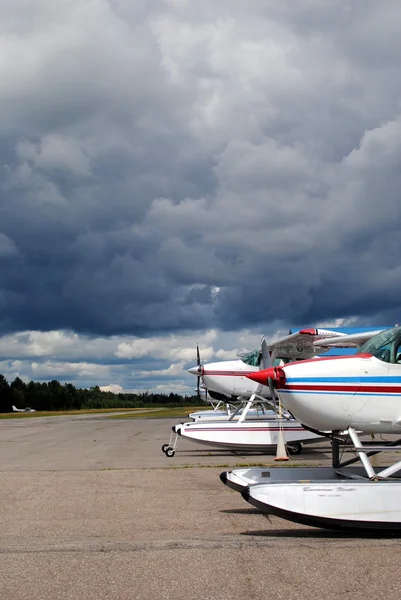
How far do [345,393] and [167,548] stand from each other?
3.21 meters

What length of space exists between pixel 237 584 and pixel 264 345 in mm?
13518

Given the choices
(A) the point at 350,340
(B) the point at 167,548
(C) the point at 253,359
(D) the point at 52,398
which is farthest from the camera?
(D) the point at 52,398

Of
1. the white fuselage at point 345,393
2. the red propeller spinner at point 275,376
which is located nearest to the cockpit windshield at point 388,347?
the white fuselage at point 345,393

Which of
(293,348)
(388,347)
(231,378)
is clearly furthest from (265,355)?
(388,347)

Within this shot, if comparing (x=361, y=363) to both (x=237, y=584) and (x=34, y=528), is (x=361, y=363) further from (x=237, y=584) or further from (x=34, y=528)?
(x=34, y=528)

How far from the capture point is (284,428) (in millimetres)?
17078

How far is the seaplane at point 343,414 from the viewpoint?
6965 mm

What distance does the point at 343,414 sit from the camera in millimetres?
7992

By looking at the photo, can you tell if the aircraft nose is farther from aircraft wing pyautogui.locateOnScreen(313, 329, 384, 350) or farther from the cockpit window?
aircraft wing pyautogui.locateOnScreen(313, 329, 384, 350)

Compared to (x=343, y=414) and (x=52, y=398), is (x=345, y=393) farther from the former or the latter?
(x=52, y=398)

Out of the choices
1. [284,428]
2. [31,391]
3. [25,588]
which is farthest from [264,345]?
[31,391]

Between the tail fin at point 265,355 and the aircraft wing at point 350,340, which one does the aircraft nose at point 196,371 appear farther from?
the aircraft wing at point 350,340

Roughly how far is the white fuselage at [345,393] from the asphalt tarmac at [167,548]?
1524mm

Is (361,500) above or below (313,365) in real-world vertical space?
below
